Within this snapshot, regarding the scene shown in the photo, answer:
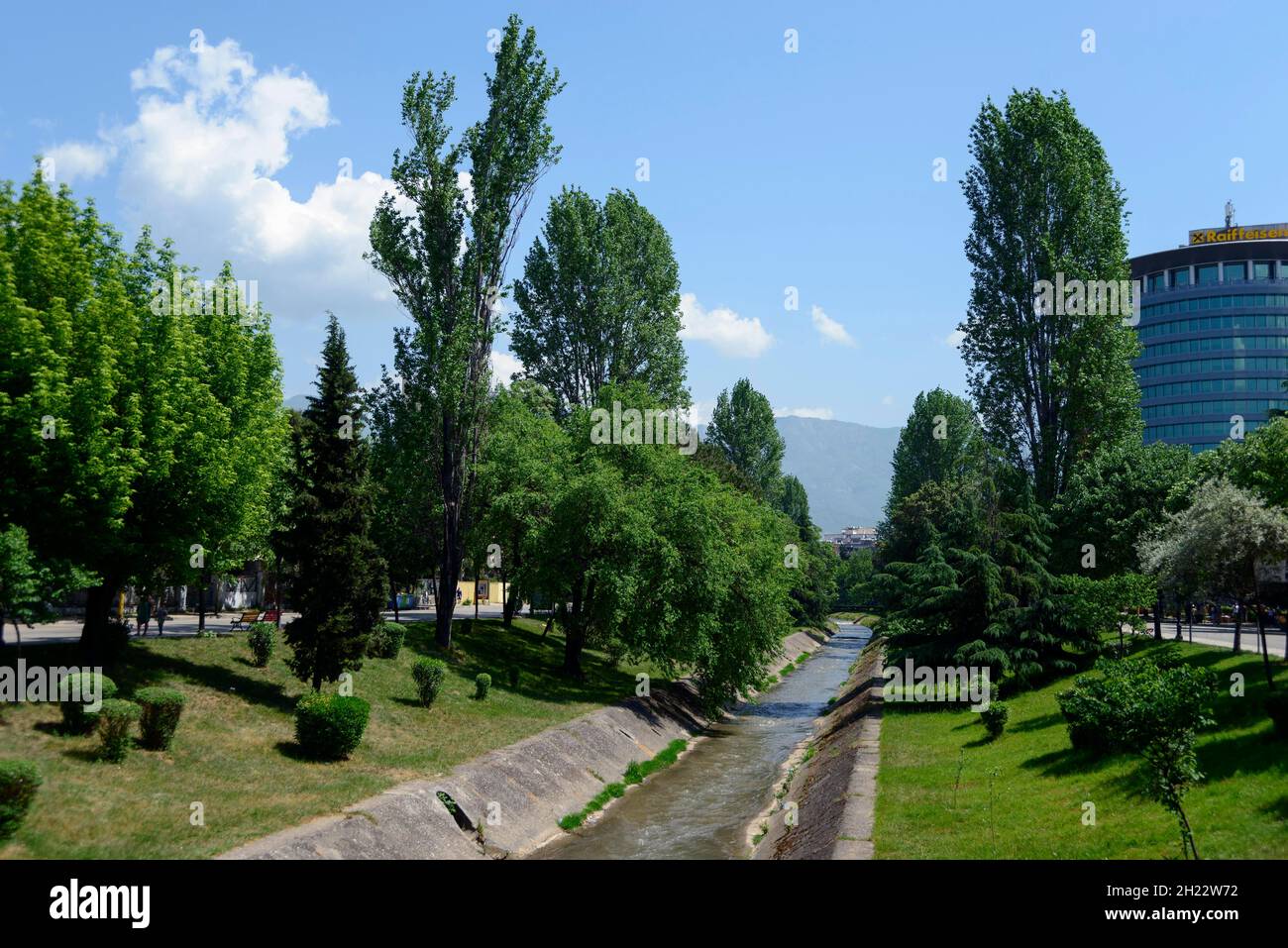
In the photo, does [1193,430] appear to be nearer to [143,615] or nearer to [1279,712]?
[1279,712]

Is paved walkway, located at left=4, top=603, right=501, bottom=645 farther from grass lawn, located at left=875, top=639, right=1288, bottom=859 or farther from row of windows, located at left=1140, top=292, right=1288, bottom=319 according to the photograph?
row of windows, located at left=1140, top=292, right=1288, bottom=319

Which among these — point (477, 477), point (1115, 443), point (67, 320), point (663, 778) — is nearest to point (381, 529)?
point (477, 477)

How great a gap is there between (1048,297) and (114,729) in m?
48.1

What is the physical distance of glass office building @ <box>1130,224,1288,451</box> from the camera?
17200 cm

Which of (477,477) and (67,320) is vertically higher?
(67,320)

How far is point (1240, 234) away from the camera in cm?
17875

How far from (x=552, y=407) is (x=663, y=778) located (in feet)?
114

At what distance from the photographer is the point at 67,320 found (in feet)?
81.4

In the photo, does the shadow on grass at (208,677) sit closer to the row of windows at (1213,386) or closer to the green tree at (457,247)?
the green tree at (457,247)

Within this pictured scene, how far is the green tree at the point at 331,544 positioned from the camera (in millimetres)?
30516

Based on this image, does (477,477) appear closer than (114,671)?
No

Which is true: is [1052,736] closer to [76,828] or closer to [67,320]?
[76,828]

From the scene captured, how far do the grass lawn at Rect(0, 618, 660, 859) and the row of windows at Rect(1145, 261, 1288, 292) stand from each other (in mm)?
178151

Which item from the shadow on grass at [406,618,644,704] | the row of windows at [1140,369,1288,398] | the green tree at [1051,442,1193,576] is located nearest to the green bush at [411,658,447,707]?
the shadow on grass at [406,618,644,704]
